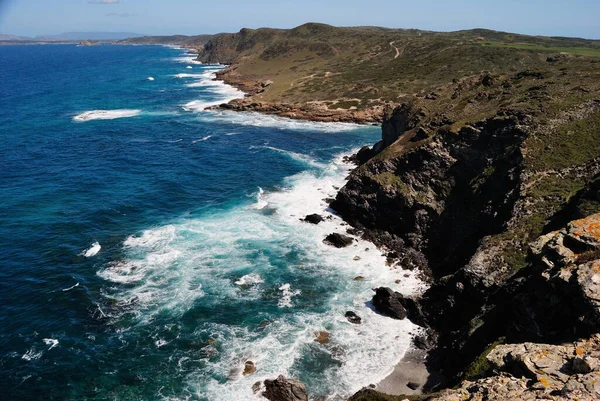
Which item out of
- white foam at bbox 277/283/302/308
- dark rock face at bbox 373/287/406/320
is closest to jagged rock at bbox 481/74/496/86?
dark rock face at bbox 373/287/406/320

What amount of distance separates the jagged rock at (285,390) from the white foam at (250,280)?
1388 cm

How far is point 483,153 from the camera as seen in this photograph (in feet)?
162

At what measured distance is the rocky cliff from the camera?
2445cm

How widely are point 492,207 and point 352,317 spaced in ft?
64.8

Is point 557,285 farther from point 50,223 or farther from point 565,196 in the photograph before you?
point 50,223

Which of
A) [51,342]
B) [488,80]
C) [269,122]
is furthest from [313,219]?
[269,122]

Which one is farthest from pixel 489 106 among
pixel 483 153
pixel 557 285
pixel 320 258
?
pixel 557 285

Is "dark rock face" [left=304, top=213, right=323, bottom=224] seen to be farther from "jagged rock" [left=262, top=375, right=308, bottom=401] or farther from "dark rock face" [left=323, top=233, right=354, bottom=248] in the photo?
"jagged rock" [left=262, top=375, right=308, bottom=401]

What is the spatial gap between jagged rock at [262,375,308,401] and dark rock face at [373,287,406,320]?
468 inches

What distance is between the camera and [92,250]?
153 feet

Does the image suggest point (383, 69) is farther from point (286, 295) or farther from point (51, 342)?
point (51, 342)

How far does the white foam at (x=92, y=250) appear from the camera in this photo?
45.7m

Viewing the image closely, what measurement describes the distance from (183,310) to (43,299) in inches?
547

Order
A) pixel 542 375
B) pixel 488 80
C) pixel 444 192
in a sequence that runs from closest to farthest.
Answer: pixel 542 375 < pixel 444 192 < pixel 488 80
